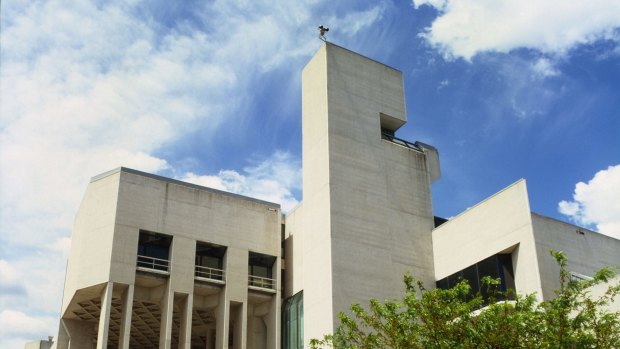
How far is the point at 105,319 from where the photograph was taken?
3506 centimetres

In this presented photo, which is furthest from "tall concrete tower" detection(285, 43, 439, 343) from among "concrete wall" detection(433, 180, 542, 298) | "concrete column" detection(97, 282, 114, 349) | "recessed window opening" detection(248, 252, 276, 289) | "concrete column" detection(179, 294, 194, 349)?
"concrete column" detection(97, 282, 114, 349)

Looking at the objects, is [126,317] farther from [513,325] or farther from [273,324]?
[513,325]

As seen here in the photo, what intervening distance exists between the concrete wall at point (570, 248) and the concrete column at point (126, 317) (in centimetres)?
2085

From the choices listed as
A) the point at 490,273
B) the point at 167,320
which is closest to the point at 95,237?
the point at 167,320

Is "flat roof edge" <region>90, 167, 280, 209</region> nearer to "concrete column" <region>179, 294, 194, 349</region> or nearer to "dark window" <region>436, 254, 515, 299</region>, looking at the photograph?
"concrete column" <region>179, 294, 194, 349</region>

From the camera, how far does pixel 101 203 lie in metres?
38.4

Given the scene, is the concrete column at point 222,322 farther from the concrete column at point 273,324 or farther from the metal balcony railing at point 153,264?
the metal balcony railing at point 153,264

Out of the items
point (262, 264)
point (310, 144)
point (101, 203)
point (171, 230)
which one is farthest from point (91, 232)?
point (310, 144)

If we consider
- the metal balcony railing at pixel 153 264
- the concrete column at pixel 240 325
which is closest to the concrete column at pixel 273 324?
the concrete column at pixel 240 325

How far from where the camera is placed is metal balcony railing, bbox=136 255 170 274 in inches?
1491

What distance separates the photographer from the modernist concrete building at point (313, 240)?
34.9m

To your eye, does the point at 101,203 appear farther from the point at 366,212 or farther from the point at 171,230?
the point at 366,212

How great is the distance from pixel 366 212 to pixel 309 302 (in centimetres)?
582

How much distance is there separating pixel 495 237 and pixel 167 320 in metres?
17.8
